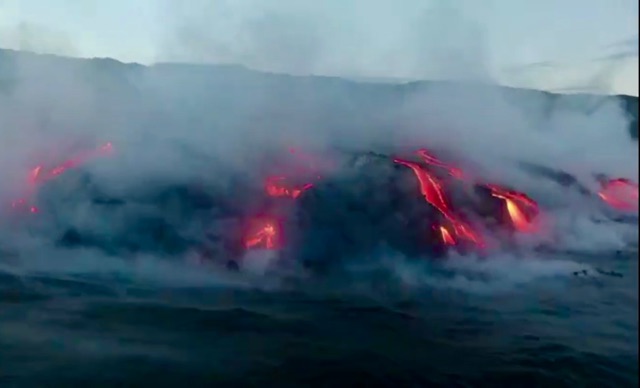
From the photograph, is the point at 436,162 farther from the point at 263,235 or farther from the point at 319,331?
the point at 319,331

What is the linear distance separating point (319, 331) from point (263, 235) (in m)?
1.19

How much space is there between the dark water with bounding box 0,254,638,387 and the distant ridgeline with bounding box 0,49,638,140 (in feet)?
5.27

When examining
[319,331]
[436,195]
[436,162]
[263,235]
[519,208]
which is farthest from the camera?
[436,162]

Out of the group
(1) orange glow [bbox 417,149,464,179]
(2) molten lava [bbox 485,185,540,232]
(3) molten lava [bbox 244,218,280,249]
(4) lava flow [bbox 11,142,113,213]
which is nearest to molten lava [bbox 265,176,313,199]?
(3) molten lava [bbox 244,218,280,249]

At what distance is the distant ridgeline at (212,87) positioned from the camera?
6219 millimetres

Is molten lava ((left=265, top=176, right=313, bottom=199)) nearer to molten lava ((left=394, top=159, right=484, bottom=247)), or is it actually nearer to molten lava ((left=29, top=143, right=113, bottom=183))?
molten lava ((left=394, top=159, right=484, bottom=247))

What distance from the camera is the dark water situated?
4.55 meters

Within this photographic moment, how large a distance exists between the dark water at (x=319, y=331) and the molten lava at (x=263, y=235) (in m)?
0.49

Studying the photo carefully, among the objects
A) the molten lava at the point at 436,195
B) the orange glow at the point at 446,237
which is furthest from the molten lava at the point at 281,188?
the orange glow at the point at 446,237

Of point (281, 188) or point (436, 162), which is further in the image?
point (436, 162)

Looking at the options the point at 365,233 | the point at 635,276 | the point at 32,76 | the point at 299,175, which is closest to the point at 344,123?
the point at 299,175

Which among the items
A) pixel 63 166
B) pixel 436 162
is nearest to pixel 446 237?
pixel 436 162

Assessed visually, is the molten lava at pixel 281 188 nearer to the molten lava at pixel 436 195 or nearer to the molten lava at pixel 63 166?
the molten lava at pixel 436 195

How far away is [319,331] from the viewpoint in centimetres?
504
